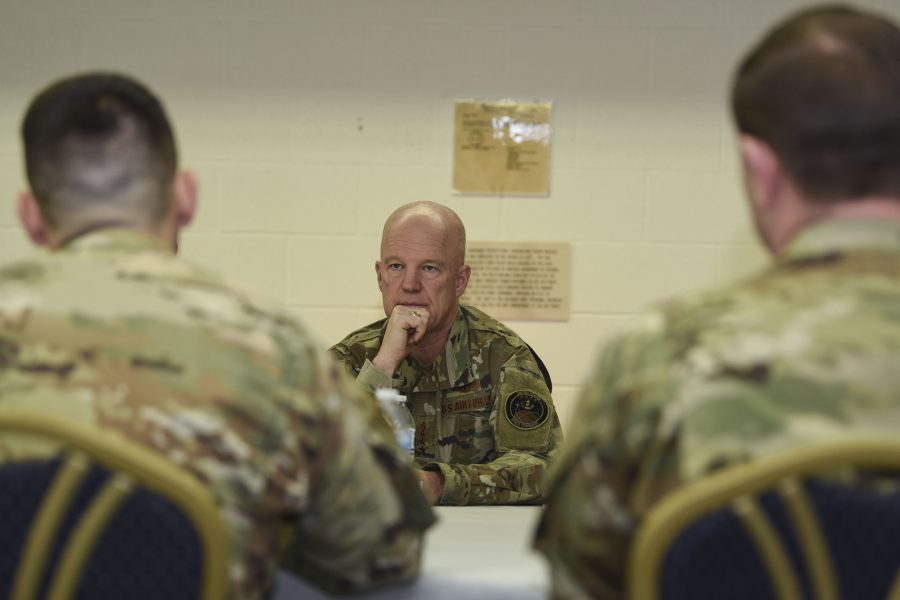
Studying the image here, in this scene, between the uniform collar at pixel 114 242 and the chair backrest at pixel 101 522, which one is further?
the uniform collar at pixel 114 242

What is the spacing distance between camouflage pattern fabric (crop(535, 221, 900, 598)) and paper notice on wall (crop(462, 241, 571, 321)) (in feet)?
8.31

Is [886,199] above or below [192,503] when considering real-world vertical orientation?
above

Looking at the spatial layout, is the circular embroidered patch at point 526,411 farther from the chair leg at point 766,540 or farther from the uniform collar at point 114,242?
the chair leg at point 766,540

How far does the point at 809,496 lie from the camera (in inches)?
36.2

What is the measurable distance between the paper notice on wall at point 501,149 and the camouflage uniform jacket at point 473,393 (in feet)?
1.95

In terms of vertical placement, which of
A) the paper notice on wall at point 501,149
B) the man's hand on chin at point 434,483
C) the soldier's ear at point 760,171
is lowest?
the man's hand on chin at point 434,483

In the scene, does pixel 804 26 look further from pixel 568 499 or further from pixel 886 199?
pixel 568 499

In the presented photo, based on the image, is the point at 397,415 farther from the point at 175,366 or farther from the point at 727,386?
the point at 727,386

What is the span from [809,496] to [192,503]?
1.74 feet

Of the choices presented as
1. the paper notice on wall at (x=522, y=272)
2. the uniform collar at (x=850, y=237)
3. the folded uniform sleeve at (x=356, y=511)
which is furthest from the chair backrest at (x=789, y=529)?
the paper notice on wall at (x=522, y=272)

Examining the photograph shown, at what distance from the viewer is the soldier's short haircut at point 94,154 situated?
125 centimetres

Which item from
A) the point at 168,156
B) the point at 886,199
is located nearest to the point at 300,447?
the point at 168,156

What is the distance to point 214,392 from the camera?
107 centimetres

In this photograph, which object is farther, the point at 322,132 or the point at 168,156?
the point at 322,132
